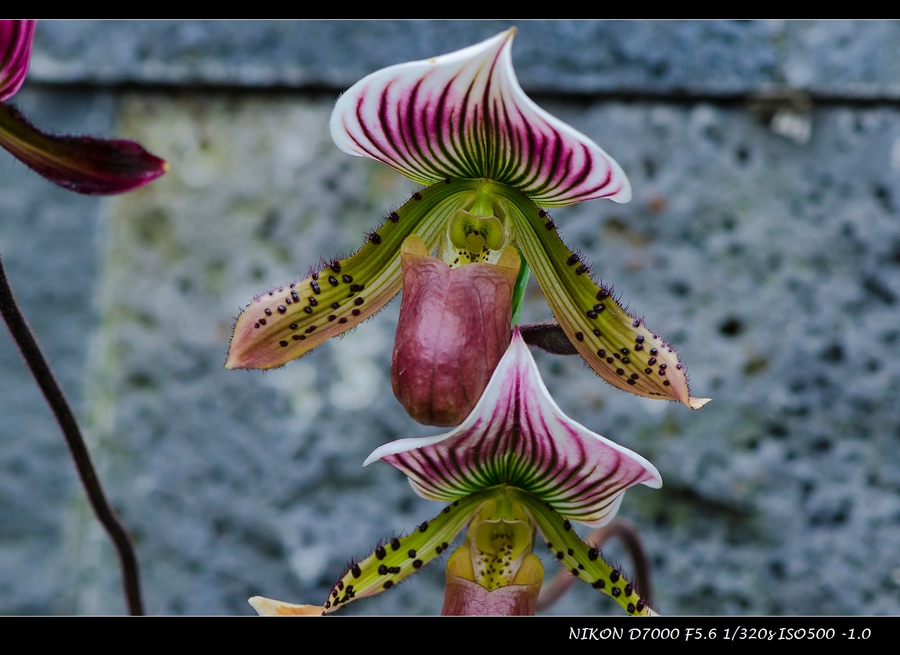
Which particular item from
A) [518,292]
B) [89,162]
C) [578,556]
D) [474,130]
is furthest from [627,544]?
[89,162]

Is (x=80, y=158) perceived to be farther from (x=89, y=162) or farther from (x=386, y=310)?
(x=386, y=310)

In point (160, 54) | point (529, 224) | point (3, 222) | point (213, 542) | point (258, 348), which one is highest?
point (160, 54)

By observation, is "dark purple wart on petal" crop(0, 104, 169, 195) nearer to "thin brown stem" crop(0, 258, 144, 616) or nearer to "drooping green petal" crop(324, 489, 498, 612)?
"thin brown stem" crop(0, 258, 144, 616)

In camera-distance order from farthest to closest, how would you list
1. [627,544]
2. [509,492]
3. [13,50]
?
[627,544], [509,492], [13,50]

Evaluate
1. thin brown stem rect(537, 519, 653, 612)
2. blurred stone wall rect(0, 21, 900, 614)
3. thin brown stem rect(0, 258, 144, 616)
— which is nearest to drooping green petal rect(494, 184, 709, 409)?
thin brown stem rect(537, 519, 653, 612)
